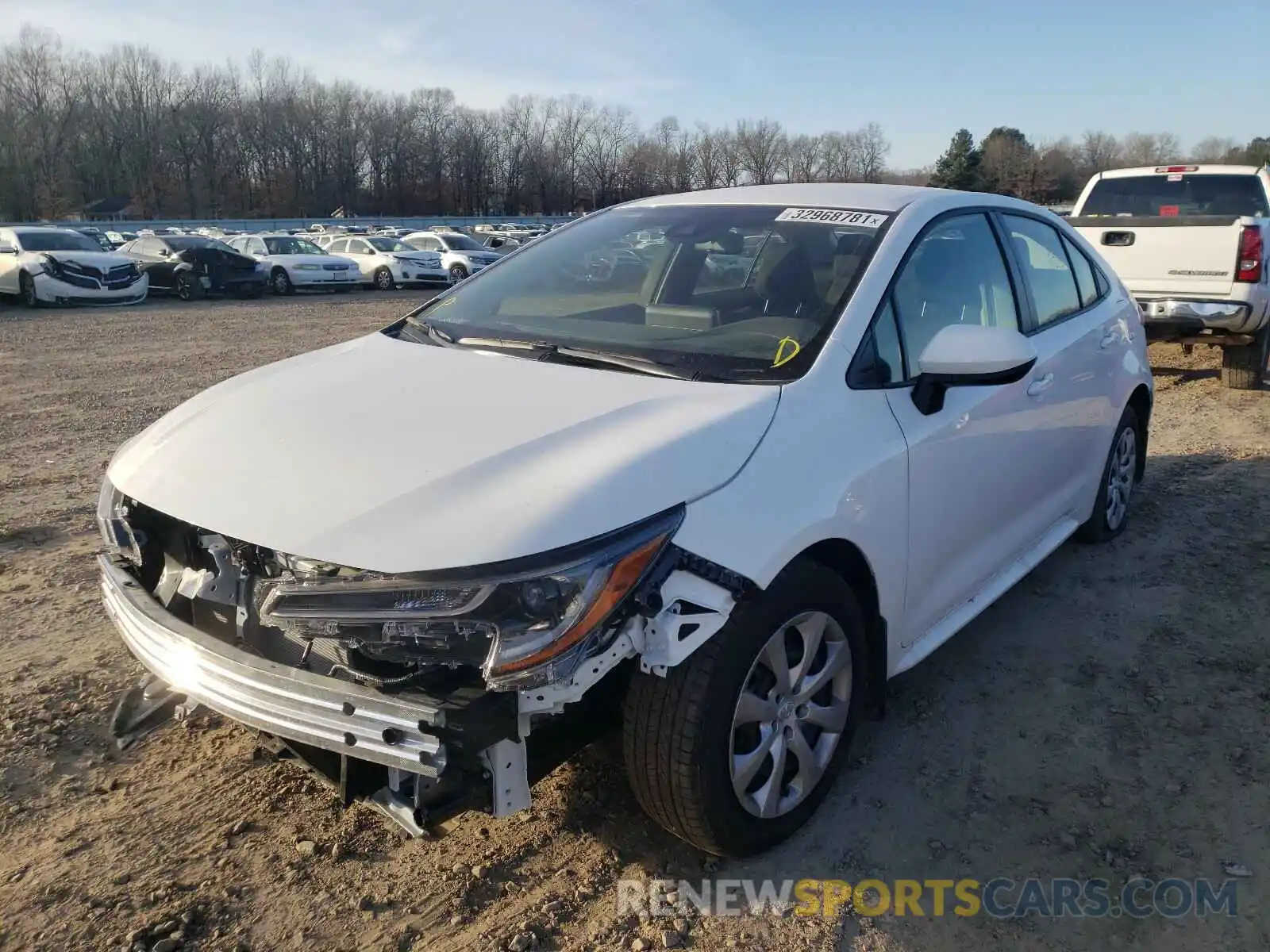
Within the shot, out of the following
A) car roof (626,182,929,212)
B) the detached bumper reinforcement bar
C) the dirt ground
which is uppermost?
car roof (626,182,929,212)

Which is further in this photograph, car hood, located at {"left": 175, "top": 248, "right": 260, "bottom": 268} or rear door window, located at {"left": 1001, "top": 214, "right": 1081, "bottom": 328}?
car hood, located at {"left": 175, "top": 248, "right": 260, "bottom": 268}

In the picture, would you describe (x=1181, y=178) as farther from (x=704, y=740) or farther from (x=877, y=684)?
(x=704, y=740)

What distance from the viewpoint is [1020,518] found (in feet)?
12.4

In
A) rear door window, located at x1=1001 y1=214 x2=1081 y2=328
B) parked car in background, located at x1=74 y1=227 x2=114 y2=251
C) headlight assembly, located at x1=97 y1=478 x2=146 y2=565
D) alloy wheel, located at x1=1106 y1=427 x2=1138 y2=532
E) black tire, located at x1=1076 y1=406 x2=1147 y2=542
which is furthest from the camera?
parked car in background, located at x1=74 y1=227 x2=114 y2=251

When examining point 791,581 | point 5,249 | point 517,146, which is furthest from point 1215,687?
point 517,146

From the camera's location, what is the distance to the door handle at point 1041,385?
3.66 meters

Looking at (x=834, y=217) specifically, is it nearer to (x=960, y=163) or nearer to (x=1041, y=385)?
(x=1041, y=385)

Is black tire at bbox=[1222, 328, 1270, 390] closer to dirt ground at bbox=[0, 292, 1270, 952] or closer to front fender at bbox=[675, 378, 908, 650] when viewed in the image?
dirt ground at bbox=[0, 292, 1270, 952]

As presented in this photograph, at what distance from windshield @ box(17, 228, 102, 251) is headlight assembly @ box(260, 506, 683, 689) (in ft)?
67.7

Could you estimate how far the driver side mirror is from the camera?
9.36ft

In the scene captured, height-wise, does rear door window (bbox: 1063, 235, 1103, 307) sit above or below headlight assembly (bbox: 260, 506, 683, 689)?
above

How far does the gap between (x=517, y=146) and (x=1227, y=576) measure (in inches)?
4058

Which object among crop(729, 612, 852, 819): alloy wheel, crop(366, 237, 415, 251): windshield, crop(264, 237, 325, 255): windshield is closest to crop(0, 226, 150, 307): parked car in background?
crop(264, 237, 325, 255): windshield

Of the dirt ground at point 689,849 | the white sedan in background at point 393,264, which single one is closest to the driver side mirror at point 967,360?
the dirt ground at point 689,849
